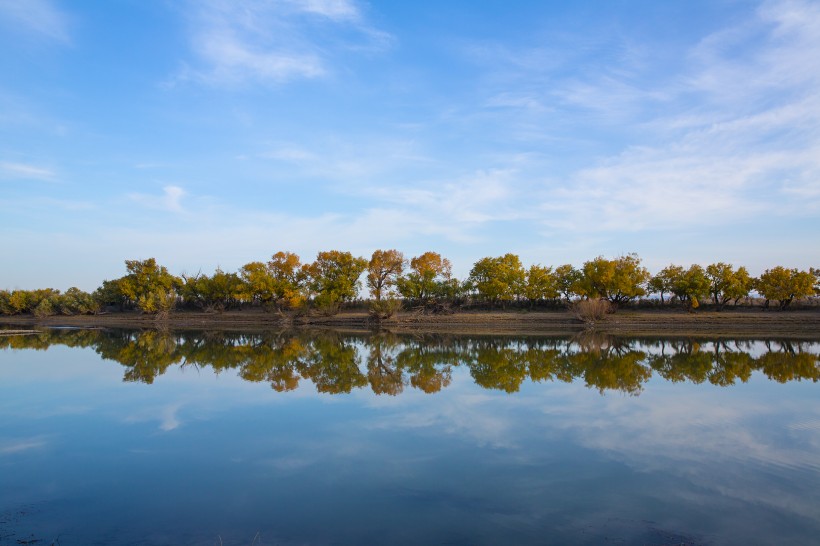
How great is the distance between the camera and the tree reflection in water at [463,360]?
18.8m

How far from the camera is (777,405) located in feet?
45.8

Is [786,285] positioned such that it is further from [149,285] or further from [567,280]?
[149,285]

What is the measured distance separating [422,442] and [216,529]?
4765 mm

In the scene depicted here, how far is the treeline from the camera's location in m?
48.0

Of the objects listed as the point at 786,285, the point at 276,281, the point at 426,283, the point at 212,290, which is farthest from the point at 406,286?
the point at 786,285

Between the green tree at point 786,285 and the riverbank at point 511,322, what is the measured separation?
174cm

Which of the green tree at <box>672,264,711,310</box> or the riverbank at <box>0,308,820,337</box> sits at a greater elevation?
the green tree at <box>672,264,711,310</box>

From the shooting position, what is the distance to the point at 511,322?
48281 mm

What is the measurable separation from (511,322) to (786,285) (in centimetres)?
2408

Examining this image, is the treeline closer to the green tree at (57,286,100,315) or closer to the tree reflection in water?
the green tree at (57,286,100,315)

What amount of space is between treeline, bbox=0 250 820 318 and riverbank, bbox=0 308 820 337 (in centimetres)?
142

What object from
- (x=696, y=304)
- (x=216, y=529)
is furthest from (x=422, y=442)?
(x=696, y=304)

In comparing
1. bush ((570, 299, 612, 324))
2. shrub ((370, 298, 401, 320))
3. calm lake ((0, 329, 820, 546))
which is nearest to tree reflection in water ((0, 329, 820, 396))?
calm lake ((0, 329, 820, 546))

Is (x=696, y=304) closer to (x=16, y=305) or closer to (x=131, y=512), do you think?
(x=131, y=512)
